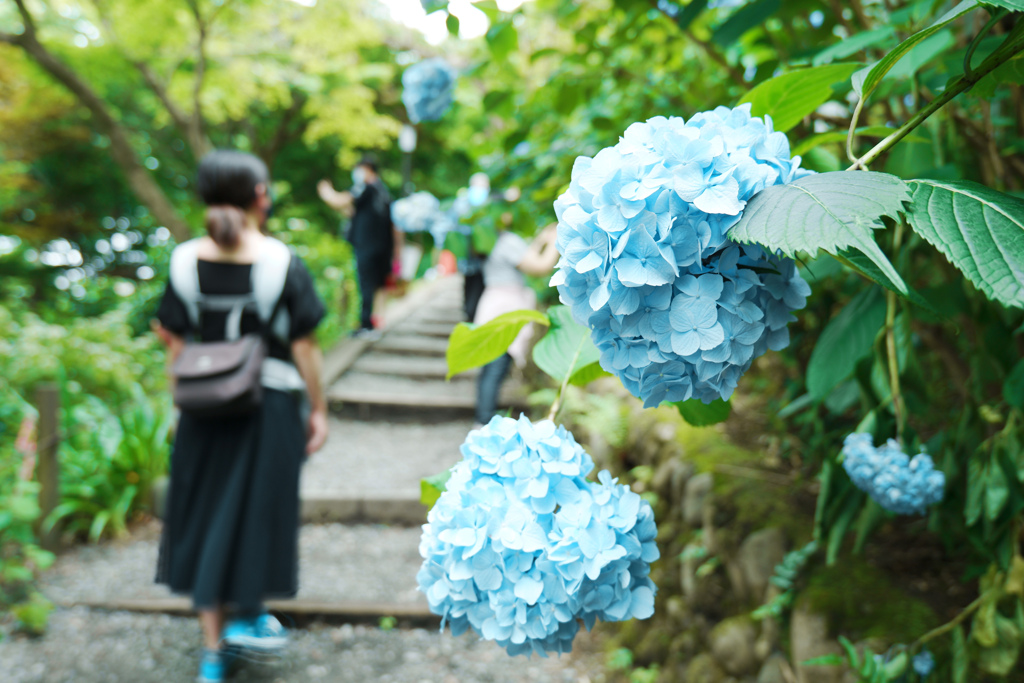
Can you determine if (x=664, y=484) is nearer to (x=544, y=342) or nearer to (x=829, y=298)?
(x=829, y=298)

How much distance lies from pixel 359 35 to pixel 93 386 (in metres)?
5.29

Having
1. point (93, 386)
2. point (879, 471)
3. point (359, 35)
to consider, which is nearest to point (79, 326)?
point (93, 386)

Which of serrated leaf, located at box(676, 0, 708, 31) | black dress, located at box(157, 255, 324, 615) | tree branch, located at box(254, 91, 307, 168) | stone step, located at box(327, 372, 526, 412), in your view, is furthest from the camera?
tree branch, located at box(254, 91, 307, 168)

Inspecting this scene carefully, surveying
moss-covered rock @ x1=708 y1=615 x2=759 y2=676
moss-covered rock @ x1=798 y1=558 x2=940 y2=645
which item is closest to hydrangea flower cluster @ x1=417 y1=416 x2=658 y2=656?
moss-covered rock @ x1=798 y1=558 x2=940 y2=645

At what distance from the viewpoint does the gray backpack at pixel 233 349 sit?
1942 mm

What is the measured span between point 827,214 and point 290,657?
2.71 meters

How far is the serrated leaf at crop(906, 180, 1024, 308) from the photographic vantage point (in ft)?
1.17

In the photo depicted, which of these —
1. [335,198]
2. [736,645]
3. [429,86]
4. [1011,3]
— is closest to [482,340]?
[1011,3]

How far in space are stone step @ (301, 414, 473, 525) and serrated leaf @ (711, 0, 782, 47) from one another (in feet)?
8.12

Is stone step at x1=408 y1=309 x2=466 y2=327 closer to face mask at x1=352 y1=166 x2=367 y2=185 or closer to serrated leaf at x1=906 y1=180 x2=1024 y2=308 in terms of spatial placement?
face mask at x1=352 y1=166 x2=367 y2=185

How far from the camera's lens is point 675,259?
0.43m

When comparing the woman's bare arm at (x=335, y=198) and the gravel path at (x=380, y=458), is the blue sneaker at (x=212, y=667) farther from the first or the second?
the woman's bare arm at (x=335, y=198)

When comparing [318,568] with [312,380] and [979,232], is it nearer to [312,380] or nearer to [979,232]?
[312,380]

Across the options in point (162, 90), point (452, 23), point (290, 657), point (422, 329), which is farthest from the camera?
point (422, 329)
